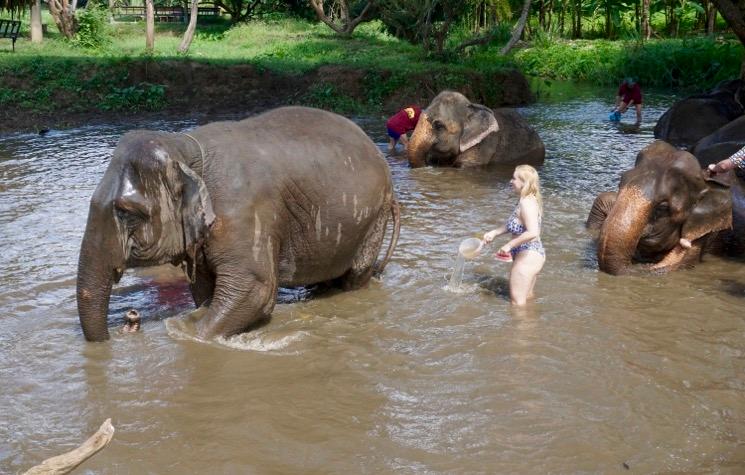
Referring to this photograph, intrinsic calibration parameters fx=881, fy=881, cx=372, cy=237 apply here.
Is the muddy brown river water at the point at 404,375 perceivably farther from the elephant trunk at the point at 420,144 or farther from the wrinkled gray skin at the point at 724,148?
the elephant trunk at the point at 420,144

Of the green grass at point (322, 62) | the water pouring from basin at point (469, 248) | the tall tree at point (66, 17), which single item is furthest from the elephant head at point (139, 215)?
the tall tree at point (66, 17)

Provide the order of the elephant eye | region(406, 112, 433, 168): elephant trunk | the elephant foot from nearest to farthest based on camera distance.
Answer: the elephant foot, the elephant eye, region(406, 112, 433, 168): elephant trunk

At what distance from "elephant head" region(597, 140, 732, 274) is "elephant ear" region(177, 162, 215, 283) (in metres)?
3.57

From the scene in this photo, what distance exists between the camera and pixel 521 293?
6715 millimetres

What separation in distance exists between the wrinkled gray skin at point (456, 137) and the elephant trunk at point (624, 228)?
17.9 feet

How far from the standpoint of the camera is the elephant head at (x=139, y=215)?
5.16m

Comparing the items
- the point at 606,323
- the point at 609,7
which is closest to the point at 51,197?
the point at 606,323

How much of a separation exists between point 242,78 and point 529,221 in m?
14.9

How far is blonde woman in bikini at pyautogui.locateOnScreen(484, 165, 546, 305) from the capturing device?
6.60 meters

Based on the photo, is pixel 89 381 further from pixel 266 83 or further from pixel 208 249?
pixel 266 83

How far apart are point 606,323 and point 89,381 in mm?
3596

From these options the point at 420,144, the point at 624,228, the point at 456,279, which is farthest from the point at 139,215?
the point at 420,144

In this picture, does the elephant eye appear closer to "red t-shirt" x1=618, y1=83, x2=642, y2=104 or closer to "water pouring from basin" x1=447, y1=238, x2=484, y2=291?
"water pouring from basin" x1=447, y1=238, x2=484, y2=291

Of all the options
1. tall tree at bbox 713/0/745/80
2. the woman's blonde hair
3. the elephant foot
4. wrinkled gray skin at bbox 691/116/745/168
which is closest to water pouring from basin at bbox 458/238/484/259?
the woman's blonde hair
